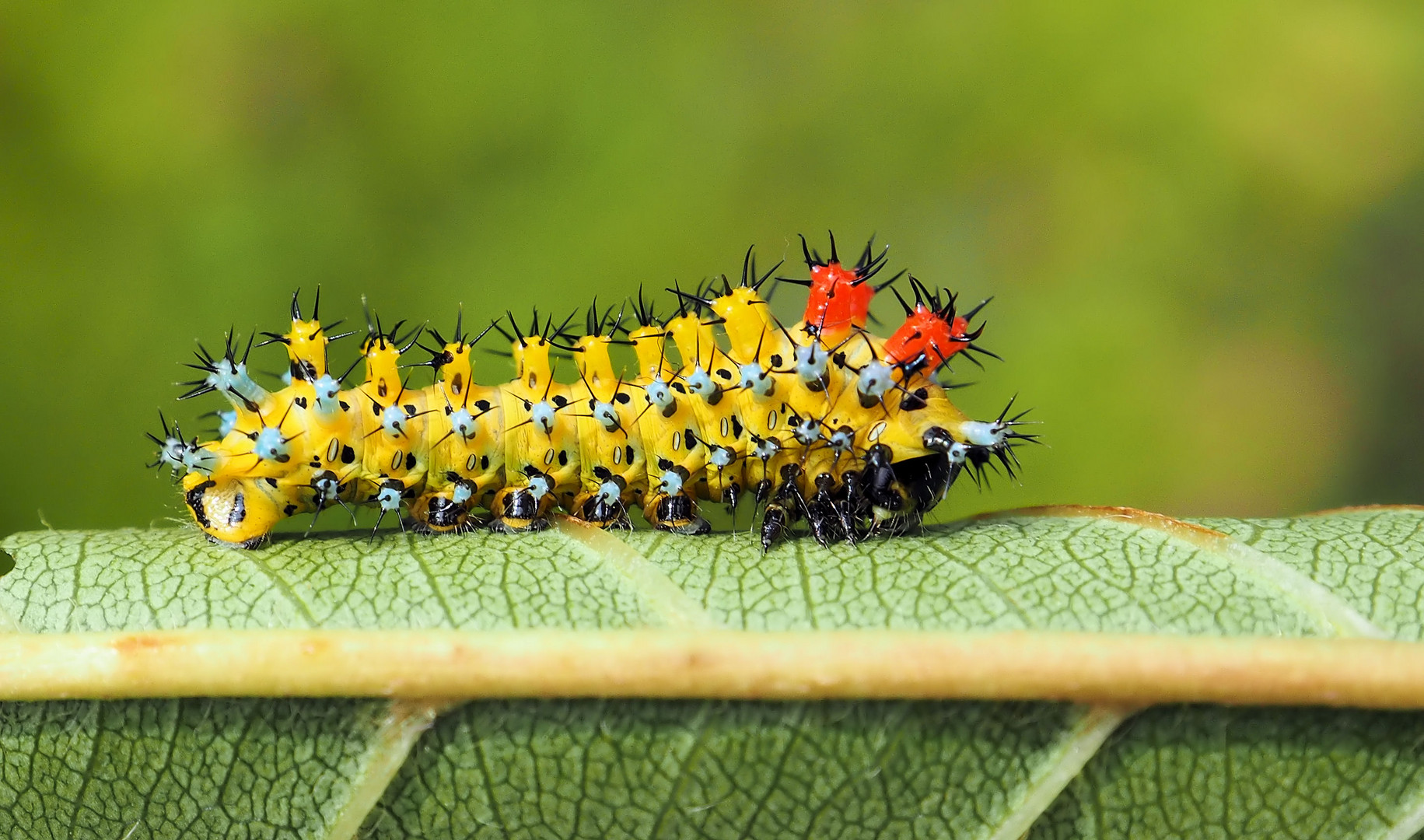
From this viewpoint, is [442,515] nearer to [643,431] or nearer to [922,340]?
[643,431]

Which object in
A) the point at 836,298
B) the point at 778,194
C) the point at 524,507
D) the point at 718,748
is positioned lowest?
the point at 718,748

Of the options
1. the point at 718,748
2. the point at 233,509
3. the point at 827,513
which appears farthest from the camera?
the point at 827,513

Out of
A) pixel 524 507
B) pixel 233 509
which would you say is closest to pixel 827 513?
pixel 524 507

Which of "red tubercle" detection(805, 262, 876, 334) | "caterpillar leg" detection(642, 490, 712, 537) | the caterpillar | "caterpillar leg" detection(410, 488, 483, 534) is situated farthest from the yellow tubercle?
"red tubercle" detection(805, 262, 876, 334)

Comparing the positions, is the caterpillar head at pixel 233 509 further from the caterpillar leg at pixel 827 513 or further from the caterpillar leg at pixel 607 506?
the caterpillar leg at pixel 827 513

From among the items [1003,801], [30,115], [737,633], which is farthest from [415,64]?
[1003,801]

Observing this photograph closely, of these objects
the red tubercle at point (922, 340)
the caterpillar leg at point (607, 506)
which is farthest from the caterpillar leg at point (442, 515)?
the red tubercle at point (922, 340)

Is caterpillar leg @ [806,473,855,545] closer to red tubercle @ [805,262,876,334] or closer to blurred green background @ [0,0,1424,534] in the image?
red tubercle @ [805,262,876,334]
